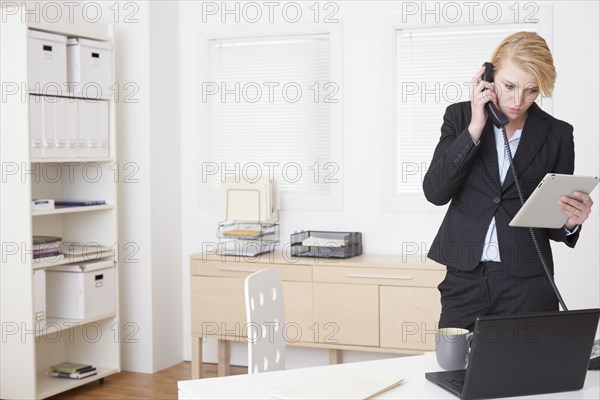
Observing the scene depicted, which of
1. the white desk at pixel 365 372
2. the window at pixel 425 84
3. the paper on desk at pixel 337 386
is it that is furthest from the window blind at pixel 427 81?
the paper on desk at pixel 337 386

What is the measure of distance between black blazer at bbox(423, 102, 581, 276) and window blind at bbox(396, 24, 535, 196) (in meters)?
2.05

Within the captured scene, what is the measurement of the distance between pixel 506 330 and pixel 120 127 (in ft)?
11.7

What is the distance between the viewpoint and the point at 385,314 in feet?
14.2

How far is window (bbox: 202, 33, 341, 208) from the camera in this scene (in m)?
4.84

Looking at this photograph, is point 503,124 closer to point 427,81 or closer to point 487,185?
point 487,185

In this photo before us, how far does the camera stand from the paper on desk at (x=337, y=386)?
192cm

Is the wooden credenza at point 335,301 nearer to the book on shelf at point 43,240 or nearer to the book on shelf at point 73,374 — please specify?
the book on shelf at point 73,374

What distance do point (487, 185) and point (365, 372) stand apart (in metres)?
0.73

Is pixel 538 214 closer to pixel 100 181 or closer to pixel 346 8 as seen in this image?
pixel 346 8

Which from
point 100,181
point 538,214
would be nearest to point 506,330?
point 538,214

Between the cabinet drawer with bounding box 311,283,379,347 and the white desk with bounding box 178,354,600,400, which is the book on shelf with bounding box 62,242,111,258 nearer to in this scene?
the cabinet drawer with bounding box 311,283,379,347

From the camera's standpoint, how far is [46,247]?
14.0 feet

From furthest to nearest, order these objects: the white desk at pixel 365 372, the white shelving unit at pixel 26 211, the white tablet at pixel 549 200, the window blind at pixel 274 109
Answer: the window blind at pixel 274 109 → the white shelving unit at pixel 26 211 → the white tablet at pixel 549 200 → the white desk at pixel 365 372

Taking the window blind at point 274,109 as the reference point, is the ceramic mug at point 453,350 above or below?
below
